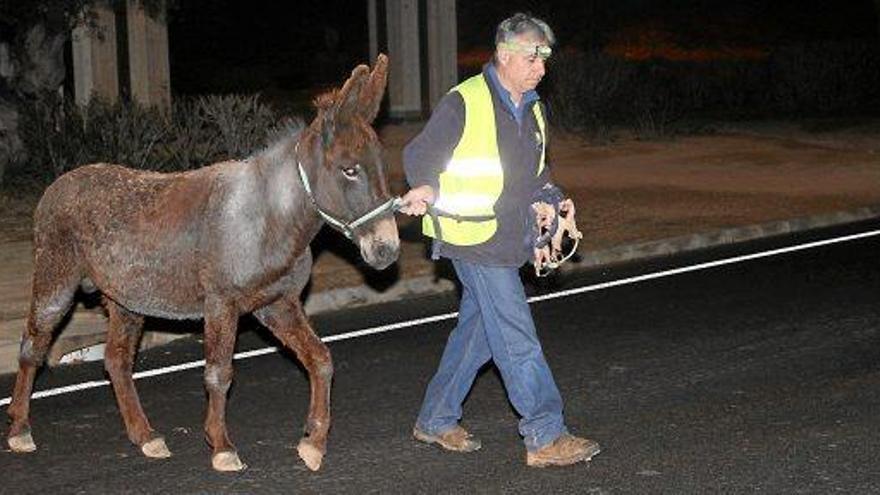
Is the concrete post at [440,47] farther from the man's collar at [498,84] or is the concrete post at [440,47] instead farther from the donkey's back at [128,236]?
the man's collar at [498,84]

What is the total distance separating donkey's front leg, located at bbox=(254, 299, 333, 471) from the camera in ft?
24.1

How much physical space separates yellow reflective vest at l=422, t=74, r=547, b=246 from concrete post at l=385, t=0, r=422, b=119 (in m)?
21.9

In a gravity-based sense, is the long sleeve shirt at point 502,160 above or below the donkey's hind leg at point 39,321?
above

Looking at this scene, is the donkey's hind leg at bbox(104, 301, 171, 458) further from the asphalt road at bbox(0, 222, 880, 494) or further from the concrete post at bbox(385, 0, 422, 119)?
the concrete post at bbox(385, 0, 422, 119)

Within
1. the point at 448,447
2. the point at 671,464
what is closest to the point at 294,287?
the point at 448,447

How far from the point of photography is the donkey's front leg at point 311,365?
7348 mm

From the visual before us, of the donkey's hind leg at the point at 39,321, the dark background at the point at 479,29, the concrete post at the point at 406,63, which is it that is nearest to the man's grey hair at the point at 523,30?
the donkey's hind leg at the point at 39,321

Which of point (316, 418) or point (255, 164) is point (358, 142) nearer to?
point (255, 164)

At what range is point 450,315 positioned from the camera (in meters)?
12.0

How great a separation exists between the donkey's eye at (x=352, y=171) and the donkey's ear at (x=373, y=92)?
0.20 meters

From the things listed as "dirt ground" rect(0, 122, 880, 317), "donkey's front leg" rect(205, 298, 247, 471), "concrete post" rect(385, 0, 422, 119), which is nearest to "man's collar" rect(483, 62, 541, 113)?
"donkey's front leg" rect(205, 298, 247, 471)

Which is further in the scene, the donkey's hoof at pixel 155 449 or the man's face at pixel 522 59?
the donkey's hoof at pixel 155 449

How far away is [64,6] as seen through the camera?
62.4 ft

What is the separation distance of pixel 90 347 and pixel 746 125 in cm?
1994
